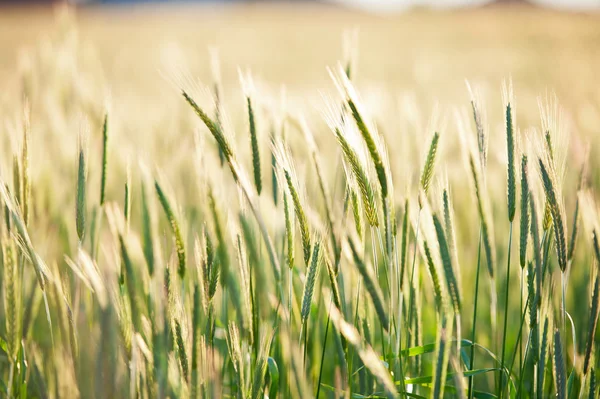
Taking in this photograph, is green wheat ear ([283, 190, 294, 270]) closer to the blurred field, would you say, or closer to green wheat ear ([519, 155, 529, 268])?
green wheat ear ([519, 155, 529, 268])

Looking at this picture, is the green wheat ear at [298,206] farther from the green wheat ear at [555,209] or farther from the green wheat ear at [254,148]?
the green wheat ear at [555,209]

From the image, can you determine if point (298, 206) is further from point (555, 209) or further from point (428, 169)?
point (555, 209)

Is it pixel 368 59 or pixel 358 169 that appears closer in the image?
pixel 358 169

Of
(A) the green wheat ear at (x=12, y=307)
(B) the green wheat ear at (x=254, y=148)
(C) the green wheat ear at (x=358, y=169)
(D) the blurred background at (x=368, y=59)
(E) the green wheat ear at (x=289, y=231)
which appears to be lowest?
(A) the green wheat ear at (x=12, y=307)

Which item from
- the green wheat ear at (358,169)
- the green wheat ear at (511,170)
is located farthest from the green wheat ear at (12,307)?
the green wheat ear at (511,170)

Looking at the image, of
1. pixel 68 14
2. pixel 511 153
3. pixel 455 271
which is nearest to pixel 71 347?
pixel 455 271

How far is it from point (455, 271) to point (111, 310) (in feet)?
1.42

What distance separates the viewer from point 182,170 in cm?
165

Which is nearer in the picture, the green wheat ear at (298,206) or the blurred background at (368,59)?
the green wheat ear at (298,206)

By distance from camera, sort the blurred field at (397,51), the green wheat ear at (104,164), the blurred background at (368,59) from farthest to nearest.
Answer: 1. the blurred field at (397,51)
2. the blurred background at (368,59)
3. the green wheat ear at (104,164)

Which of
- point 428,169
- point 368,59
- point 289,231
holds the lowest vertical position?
point 289,231

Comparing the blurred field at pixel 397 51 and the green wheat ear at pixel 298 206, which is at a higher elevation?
the blurred field at pixel 397 51

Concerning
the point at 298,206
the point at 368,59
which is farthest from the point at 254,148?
the point at 368,59

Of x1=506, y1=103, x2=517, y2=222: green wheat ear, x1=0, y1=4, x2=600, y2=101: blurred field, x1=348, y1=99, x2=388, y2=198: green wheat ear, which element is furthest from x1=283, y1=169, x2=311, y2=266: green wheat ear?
x1=0, y1=4, x2=600, y2=101: blurred field
